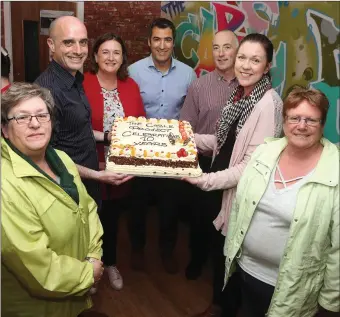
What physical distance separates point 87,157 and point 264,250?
0.96 m

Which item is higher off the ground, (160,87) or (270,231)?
(160,87)

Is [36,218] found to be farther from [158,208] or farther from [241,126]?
[158,208]

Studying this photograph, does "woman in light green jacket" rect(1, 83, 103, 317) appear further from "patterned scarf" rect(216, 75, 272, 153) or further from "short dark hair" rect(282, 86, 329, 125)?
"short dark hair" rect(282, 86, 329, 125)

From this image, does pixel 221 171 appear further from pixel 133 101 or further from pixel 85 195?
pixel 133 101

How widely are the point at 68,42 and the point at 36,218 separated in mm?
926

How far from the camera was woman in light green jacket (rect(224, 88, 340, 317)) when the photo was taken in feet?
4.75

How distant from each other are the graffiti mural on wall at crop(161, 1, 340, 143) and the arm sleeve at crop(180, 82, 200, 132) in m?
0.43

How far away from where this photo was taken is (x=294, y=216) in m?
1.46

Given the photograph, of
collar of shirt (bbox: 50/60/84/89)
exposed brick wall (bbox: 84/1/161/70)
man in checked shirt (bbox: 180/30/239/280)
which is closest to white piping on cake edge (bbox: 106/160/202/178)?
man in checked shirt (bbox: 180/30/239/280)

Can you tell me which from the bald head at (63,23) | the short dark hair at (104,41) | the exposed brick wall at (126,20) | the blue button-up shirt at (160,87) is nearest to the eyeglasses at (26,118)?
the bald head at (63,23)

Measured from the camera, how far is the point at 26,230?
139 cm

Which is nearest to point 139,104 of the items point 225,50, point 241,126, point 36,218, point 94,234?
point 225,50

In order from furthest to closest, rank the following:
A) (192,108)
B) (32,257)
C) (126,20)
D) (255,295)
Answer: (126,20)
(192,108)
(255,295)
(32,257)

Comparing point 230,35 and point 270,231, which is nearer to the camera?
point 270,231
